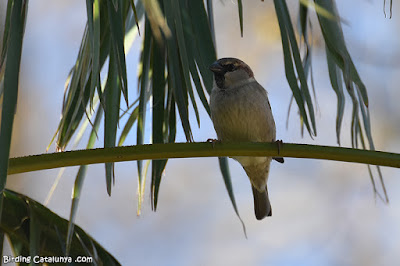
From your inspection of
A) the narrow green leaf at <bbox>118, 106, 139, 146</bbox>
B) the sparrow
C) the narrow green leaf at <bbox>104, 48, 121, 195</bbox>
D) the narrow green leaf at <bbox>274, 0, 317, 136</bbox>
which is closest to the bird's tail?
the sparrow

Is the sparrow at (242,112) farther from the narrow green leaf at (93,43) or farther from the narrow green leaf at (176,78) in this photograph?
the narrow green leaf at (93,43)

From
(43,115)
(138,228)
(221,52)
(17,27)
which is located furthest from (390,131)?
(17,27)

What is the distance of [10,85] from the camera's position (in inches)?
67.7

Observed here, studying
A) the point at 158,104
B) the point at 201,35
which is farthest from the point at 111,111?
the point at 201,35

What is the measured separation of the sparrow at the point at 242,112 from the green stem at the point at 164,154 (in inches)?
44.3

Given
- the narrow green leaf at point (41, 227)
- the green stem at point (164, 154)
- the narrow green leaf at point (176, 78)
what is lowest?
the narrow green leaf at point (41, 227)

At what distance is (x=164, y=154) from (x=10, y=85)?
0.59m

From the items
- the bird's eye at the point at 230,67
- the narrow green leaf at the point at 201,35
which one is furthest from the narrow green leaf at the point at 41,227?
the bird's eye at the point at 230,67

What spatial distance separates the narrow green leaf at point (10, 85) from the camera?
1.65 meters

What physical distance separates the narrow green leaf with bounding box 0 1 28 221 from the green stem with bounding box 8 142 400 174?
34 centimetres

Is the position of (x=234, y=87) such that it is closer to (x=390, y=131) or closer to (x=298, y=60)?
(x=298, y=60)

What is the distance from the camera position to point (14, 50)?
5.84 feet

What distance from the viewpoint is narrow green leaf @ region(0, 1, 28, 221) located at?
1.65 metres

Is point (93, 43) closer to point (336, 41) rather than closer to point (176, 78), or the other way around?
point (176, 78)
